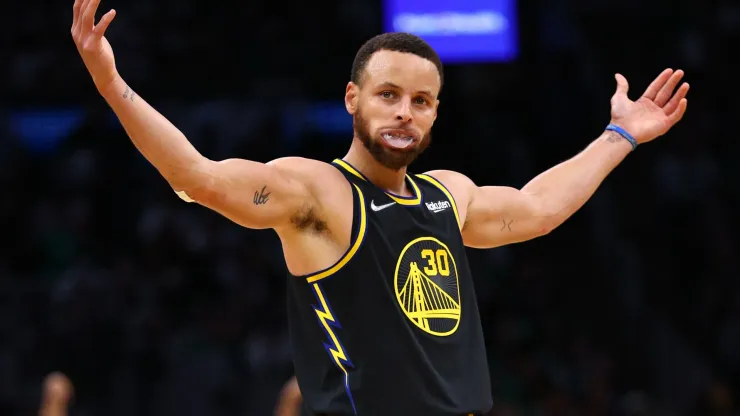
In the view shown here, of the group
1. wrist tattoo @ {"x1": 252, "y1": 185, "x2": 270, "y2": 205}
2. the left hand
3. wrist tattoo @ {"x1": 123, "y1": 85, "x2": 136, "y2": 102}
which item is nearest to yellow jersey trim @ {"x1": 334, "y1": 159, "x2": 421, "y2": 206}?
wrist tattoo @ {"x1": 252, "y1": 185, "x2": 270, "y2": 205}

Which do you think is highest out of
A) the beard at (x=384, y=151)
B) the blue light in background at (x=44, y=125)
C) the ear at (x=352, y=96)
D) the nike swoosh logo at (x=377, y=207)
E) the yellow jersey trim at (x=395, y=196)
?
the blue light in background at (x=44, y=125)

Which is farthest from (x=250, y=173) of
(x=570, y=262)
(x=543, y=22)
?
(x=543, y=22)

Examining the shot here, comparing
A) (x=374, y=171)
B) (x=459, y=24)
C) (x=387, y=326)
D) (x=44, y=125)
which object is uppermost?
(x=459, y=24)

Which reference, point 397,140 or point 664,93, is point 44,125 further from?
point 397,140

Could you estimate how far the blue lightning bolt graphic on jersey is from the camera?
347 cm

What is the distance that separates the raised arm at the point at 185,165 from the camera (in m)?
3.18

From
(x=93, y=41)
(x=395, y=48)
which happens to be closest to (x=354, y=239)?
(x=395, y=48)

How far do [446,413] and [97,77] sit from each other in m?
1.45

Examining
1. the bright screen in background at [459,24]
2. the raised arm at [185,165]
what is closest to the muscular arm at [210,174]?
the raised arm at [185,165]

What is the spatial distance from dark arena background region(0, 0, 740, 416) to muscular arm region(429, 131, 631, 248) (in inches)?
234

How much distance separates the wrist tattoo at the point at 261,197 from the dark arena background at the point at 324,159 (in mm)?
6621

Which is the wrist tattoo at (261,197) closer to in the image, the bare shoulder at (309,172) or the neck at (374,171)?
the bare shoulder at (309,172)

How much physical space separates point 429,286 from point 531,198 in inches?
33.0

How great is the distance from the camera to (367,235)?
3533mm
